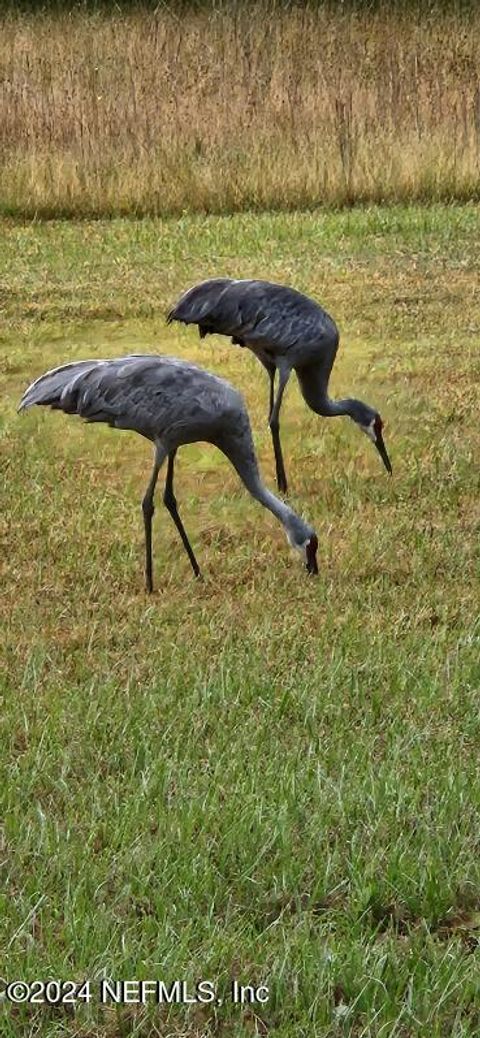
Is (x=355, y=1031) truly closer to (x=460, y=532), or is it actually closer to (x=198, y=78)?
(x=460, y=532)

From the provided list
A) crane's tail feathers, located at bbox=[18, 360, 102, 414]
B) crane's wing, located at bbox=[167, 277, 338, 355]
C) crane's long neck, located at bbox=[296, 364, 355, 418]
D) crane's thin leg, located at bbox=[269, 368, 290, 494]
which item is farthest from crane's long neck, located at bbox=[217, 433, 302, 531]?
crane's long neck, located at bbox=[296, 364, 355, 418]

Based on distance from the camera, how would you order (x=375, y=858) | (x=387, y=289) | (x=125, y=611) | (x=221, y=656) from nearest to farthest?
(x=375, y=858) → (x=221, y=656) → (x=125, y=611) → (x=387, y=289)

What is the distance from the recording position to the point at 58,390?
18.1ft

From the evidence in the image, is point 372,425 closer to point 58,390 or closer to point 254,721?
point 58,390

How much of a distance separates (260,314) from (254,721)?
2601 mm

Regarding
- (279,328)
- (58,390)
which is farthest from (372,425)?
(58,390)

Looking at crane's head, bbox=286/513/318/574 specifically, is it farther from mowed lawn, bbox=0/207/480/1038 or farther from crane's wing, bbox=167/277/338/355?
crane's wing, bbox=167/277/338/355

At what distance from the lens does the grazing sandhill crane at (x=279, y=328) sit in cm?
660

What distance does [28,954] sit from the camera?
3.23m

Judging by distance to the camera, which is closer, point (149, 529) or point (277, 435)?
point (149, 529)

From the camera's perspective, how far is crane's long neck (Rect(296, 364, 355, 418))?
6789 mm

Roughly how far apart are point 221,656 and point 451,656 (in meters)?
0.67

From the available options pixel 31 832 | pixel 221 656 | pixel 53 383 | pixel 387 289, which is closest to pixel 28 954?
pixel 31 832

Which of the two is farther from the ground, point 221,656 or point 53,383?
point 53,383
